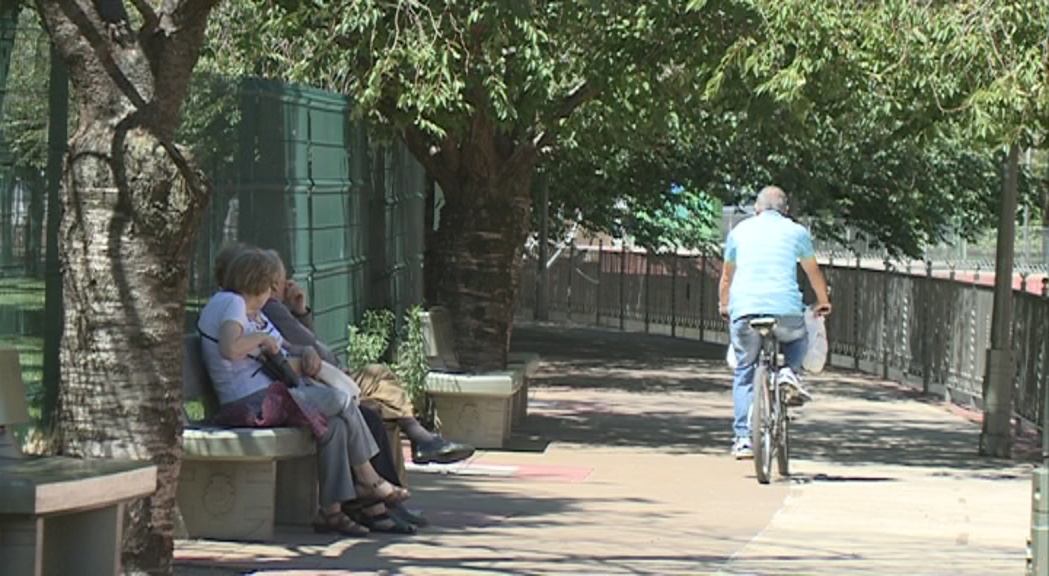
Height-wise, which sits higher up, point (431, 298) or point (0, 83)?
point (0, 83)

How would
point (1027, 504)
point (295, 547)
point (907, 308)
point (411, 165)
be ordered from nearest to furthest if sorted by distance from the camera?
point (295, 547), point (1027, 504), point (411, 165), point (907, 308)

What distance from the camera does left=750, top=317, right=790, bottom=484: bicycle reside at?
1224 cm

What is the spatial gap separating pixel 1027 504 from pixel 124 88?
676cm

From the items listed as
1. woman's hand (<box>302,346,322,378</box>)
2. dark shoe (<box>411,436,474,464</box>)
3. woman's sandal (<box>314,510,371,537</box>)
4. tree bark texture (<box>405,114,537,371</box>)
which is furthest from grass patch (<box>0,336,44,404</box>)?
tree bark texture (<box>405,114,537,371</box>)

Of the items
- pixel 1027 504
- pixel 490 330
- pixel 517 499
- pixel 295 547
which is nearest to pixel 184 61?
pixel 295 547

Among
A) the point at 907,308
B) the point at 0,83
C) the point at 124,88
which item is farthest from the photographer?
the point at 907,308

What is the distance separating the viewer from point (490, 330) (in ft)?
49.4

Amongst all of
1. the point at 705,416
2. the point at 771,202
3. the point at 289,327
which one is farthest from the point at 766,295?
the point at 705,416

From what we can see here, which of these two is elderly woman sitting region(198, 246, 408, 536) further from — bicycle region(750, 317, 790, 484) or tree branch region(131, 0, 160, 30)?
bicycle region(750, 317, 790, 484)

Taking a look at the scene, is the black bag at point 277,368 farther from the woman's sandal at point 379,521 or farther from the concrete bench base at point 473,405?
the concrete bench base at point 473,405

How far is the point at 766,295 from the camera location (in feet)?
41.9

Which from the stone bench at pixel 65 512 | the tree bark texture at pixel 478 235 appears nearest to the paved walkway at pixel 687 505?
the tree bark texture at pixel 478 235

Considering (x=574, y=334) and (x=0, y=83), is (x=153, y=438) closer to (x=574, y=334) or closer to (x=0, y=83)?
(x=0, y=83)

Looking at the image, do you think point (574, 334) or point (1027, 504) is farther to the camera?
point (574, 334)
